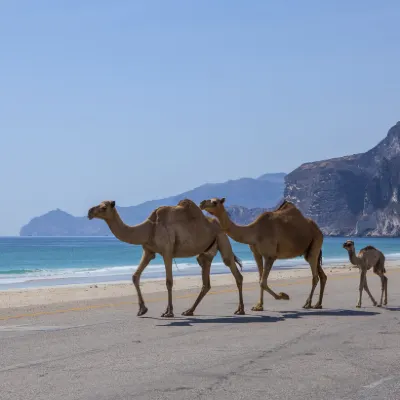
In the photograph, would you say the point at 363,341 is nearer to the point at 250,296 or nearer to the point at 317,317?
the point at 317,317

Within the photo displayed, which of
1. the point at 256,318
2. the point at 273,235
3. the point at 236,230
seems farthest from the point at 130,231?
the point at 273,235

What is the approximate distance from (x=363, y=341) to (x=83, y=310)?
26.0ft

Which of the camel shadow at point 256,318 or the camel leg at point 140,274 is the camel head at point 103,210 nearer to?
the camel leg at point 140,274

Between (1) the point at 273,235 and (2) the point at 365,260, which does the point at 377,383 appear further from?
(2) the point at 365,260

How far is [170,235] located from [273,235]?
246 cm

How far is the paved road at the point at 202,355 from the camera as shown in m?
9.12

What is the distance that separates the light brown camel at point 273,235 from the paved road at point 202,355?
1.01 metres

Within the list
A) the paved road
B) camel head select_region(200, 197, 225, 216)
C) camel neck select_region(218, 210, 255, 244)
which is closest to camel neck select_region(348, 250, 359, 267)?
the paved road

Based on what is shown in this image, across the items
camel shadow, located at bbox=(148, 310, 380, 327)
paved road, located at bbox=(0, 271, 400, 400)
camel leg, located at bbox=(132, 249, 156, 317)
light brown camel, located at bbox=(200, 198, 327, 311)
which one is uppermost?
light brown camel, located at bbox=(200, 198, 327, 311)

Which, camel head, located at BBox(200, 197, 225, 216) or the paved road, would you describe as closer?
the paved road

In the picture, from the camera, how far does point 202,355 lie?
37.7 ft

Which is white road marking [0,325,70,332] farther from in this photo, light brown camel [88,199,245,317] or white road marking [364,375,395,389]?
white road marking [364,375,395,389]

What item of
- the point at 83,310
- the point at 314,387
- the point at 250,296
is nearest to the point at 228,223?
the point at 83,310

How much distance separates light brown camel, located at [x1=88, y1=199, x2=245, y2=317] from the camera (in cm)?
1747
